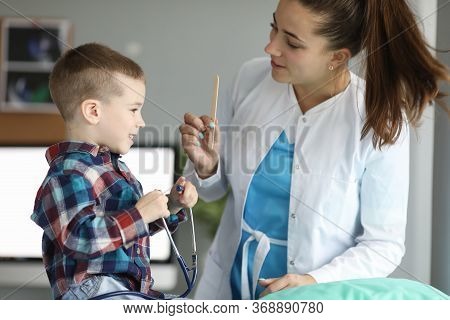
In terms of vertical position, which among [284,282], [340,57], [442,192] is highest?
[340,57]

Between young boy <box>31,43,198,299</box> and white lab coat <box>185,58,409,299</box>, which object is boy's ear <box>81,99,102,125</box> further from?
white lab coat <box>185,58,409,299</box>

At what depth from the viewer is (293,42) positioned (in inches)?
41.5

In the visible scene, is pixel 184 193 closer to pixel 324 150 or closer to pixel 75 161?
pixel 75 161

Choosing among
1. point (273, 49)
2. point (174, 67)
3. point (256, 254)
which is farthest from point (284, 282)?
point (174, 67)

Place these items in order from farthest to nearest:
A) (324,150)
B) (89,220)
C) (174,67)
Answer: (174,67)
(324,150)
(89,220)

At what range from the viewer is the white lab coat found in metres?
1.09

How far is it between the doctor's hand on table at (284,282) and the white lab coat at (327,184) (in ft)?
0.13

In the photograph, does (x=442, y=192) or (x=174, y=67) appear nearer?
(x=442, y=192)

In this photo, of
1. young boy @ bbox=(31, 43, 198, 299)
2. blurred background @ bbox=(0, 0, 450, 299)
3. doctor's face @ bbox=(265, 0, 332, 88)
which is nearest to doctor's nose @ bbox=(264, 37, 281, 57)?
doctor's face @ bbox=(265, 0, 332, 88)

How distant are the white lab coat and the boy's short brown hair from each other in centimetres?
27

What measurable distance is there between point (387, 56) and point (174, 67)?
1.92 ft

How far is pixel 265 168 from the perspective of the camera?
3.75 ft
